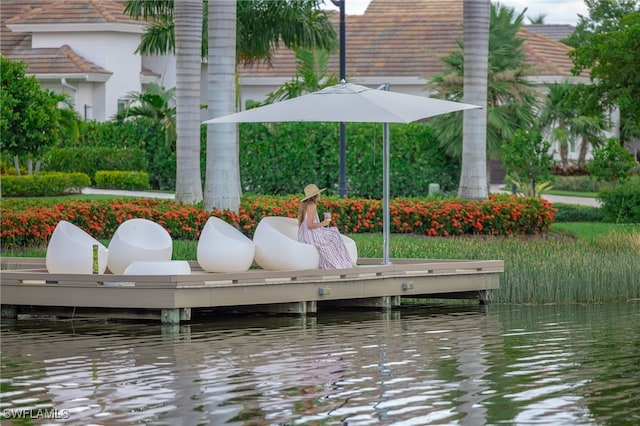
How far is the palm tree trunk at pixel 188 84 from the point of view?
86.0 feet

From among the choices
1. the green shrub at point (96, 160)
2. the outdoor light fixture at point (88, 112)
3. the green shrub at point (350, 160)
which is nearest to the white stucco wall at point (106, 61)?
the outdoor light fixture at point (88, 112)

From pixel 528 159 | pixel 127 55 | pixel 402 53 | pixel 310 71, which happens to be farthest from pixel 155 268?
pixel 402 53

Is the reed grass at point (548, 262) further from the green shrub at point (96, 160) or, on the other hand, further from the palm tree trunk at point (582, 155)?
the palm tree trunk at point (582, 155)

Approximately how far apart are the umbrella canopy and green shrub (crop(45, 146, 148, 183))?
22167 mm

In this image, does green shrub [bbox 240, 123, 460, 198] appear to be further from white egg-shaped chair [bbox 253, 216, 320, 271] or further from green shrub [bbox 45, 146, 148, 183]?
white egg-shaped chair [bbox 253, 216, 320, 271]

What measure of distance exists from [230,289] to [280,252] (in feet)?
4.11

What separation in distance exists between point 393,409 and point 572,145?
39.7m

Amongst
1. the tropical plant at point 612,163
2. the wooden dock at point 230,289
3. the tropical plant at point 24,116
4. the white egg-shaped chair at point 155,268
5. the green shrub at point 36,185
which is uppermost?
the tropical plant at point 24,116

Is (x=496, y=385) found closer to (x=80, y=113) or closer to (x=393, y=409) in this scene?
(x=393, y=409)

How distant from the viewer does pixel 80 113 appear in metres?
48.6

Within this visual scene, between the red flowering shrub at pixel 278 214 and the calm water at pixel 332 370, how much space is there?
6659mm

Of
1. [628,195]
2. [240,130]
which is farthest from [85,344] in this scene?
[240,130]

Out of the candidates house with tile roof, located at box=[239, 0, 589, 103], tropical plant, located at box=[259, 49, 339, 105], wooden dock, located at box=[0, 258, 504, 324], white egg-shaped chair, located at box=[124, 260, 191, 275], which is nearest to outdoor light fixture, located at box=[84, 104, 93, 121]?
house with tile roof, located at box=[239, 0, 589, 103]

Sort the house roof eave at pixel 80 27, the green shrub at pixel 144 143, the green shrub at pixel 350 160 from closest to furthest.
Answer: the green shrub at pixel 350 160, the green shrub at pixel 144 143, the house roof eave at pixel 80 27
